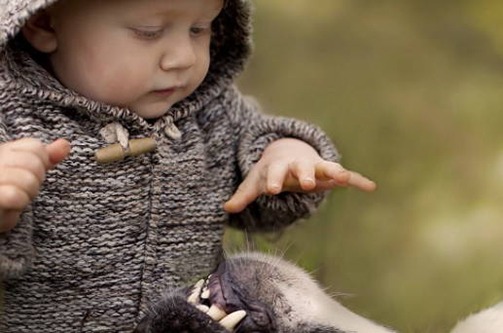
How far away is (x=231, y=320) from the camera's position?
1537 mm

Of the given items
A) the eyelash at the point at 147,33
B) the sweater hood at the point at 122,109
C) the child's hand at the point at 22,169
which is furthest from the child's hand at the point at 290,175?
the child's hand at the point at 22,169

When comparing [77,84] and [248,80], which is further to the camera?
[248,80]

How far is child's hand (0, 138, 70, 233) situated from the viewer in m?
1.48

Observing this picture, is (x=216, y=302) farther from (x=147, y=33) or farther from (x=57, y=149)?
(x=147, y=33)

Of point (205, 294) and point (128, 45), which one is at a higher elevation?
point (128, 45)

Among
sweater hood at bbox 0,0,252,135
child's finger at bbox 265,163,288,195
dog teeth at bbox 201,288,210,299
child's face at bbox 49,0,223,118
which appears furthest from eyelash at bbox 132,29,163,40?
dog teeth at bbox 201,288,210,299

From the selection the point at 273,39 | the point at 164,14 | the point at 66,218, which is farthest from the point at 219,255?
the point at 273,39

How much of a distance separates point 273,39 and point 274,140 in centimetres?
68

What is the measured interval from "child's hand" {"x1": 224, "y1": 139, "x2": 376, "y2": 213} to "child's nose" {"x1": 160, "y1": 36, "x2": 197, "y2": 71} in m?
0.19

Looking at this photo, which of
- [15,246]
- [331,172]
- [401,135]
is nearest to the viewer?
[15,246]

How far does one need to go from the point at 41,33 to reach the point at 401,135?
883 mm

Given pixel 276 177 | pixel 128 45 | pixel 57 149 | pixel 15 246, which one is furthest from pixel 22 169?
pixel 276 177

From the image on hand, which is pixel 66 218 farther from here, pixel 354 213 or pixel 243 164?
pixel 354 213

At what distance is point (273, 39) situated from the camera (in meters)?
2.59
